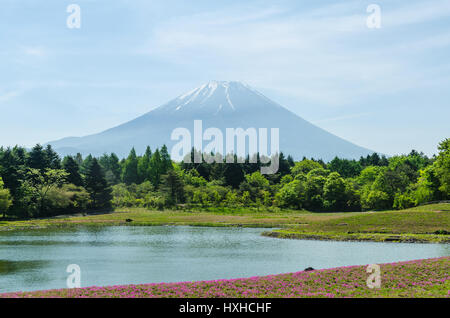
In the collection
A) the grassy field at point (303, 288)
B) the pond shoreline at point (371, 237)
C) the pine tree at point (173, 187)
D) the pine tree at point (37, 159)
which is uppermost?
the pine tree at point (37, 159)

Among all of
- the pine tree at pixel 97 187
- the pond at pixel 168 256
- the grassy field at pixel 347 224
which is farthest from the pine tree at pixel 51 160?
the pond at pixel 168 256

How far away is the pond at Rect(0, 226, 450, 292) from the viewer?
2473 cm

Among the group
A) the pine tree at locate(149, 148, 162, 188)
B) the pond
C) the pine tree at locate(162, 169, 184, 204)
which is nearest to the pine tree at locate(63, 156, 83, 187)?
the pine tree at locate(162, 169, 184, 204)

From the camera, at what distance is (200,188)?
95.7 meters

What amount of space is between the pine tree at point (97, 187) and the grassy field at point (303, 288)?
70919mm

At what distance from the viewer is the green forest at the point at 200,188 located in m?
71.8

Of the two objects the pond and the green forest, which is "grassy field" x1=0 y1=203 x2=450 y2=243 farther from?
the green forest

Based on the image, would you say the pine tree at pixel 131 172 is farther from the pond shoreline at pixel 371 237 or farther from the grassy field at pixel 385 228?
the pond shoreline at pixel 371 237

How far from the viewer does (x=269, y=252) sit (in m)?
35.1

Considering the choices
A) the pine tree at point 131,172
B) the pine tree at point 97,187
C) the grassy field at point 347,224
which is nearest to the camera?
the grassy field at point 347,224

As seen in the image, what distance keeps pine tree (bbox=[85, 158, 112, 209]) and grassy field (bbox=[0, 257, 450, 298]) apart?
233ft
